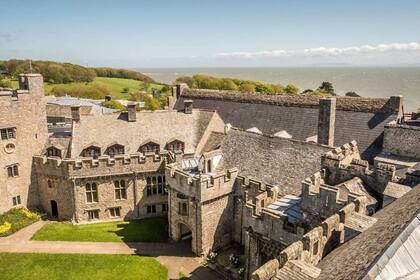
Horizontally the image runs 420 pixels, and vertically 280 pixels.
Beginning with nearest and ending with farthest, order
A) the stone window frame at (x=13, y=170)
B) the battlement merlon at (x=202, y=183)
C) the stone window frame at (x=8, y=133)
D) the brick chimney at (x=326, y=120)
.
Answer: the battlement merlon at (x=202, y=183) < the brick chimney at (x=326, y=120) < the stone window frame at (x=8, y=133) < the stone window frame at (x=13, y=170)

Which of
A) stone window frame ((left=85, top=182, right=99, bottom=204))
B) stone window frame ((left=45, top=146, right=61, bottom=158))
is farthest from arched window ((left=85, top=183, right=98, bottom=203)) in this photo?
stone window frame ((left=45, top=146, right=61, bottom=158))

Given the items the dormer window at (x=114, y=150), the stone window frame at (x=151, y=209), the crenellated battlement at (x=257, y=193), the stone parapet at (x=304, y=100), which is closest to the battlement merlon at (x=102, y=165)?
the dormer window at (x=114, y=150)

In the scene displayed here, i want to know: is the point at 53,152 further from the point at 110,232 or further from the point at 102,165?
the point at 110,232

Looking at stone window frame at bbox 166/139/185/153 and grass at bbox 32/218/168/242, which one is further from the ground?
stone window frame at bbox 166/139/185/153

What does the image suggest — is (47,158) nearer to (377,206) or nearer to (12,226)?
(12,226)

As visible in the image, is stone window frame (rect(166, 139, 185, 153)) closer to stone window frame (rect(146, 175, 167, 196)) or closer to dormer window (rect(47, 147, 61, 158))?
stone window frame (rect(146, 175, 167, 196))

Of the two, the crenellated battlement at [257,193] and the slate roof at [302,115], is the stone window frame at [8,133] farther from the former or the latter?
the slate roof at [302,115]

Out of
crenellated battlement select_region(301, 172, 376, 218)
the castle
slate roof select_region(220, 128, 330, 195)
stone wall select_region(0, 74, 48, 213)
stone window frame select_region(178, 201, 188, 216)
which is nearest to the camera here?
crenellated battlement select_region(301, 172, 376, 218)
